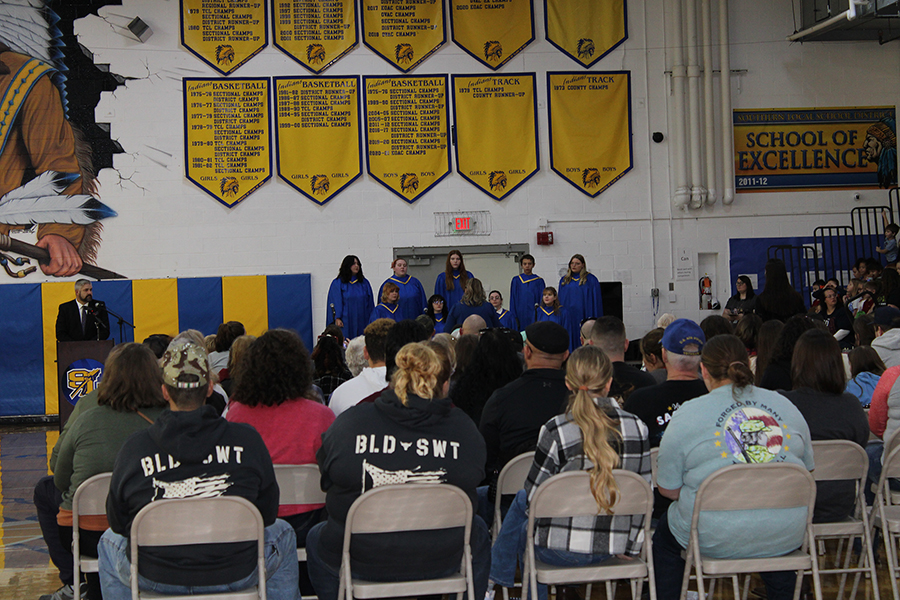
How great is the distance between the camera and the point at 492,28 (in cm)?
1027

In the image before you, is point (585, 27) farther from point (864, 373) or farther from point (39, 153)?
point (864, 373)

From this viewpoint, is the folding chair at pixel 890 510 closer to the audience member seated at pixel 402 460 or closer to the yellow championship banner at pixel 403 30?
the audience member seated at pixel 402 460

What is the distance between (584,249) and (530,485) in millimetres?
8098

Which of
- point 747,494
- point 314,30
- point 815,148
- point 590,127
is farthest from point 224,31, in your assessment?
point 747,494

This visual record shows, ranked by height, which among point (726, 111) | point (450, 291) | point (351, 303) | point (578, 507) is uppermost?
point (726, 111)

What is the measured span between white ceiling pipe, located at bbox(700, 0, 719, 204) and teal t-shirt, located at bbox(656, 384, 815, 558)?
27.4 feet

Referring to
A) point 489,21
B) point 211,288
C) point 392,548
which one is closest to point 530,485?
point 392,548

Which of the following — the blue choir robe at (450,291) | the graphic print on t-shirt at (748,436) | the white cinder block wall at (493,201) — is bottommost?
the graphic print on t-shirt at (748,436)

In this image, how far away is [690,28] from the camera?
10.4 meters

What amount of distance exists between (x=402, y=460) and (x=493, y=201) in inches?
319

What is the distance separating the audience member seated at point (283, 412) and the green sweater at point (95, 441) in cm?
34

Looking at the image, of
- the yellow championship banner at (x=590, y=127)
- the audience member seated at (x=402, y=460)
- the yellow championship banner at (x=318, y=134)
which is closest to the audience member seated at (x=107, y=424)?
the audience member seated at (x=402, y=460)

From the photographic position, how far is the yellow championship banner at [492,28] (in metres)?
10.2

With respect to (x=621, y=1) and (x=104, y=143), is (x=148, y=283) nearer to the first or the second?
(x=104, y=143)
